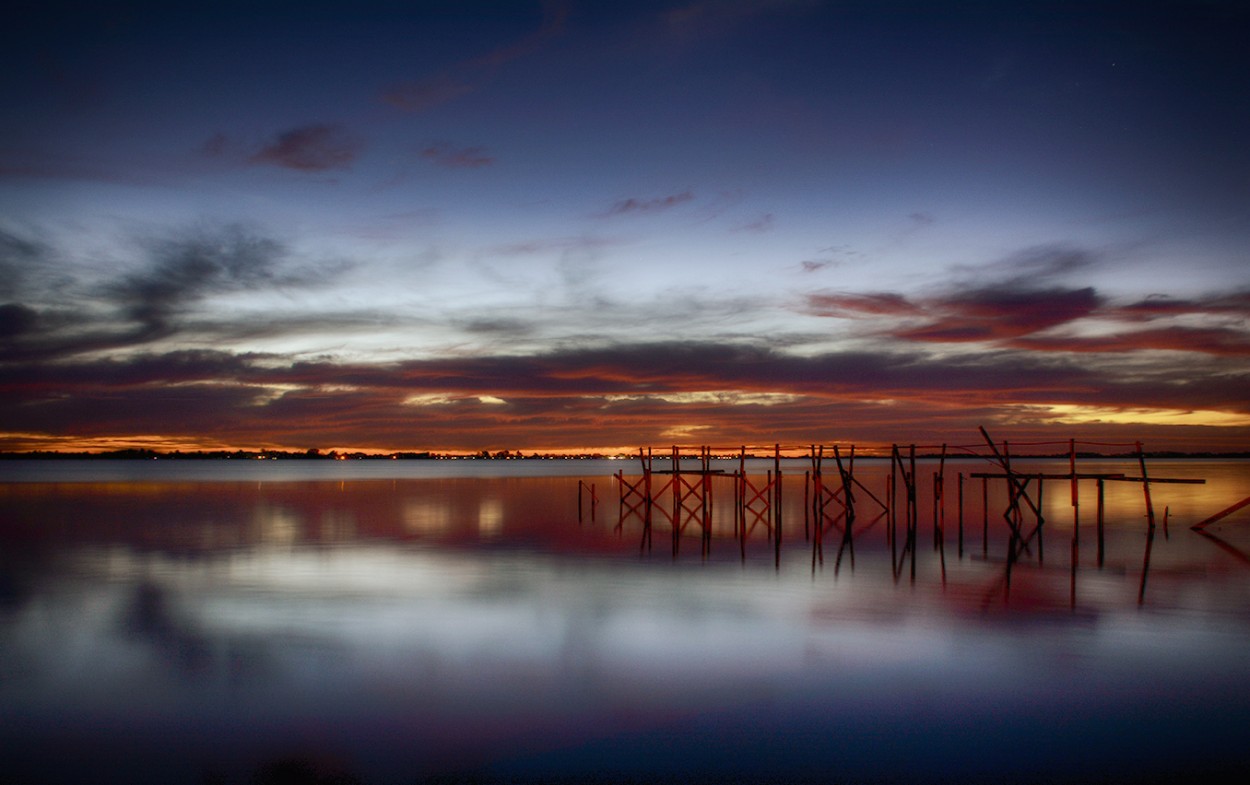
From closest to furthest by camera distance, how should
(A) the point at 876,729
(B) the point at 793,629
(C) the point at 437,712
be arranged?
(A) the point at 876,729 < (C) the point at 437,712 < (B) the point at 793,629

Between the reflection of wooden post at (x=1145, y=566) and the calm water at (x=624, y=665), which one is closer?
the calm water at (x=624, y=665)

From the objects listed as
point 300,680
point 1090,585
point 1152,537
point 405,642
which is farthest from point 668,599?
point 1152,537

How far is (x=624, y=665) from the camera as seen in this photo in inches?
505

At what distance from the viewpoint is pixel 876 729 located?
9805 millimetres

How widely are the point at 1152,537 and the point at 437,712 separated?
94.0 ft

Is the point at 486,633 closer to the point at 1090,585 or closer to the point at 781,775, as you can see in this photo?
the point at 781,775

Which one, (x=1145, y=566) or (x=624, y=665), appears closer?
(x=624, y=665)

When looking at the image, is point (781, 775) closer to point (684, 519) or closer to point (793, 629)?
point (793, 629)

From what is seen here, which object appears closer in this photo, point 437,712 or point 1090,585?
point 437,712

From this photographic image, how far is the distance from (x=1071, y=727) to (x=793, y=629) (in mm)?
5991

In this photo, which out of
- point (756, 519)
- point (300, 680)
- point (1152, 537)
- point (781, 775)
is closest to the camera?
point (781, 775)

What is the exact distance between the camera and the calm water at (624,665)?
29.2 feet

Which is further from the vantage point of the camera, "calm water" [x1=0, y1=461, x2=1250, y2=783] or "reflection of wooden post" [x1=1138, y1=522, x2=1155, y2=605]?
"reflection of wooden post" [x1=1138, y1=522, x2=1155, y2=605]

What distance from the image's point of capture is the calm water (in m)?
8.91
